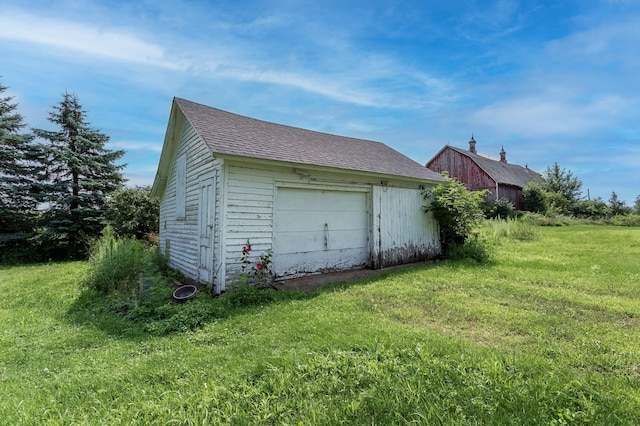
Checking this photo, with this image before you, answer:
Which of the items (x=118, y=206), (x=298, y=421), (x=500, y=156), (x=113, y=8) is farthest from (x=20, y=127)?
(x=500, y=156)

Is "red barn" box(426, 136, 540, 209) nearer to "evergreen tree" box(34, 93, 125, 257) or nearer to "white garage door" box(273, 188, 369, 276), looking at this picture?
"white garage door" box(273, 188, 369, 276)

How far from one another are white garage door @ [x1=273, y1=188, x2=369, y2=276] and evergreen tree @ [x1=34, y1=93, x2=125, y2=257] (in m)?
11.3

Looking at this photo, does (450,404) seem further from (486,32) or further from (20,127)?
(20,127)

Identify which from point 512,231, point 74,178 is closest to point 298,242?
point 512,231

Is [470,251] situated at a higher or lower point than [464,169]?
lower

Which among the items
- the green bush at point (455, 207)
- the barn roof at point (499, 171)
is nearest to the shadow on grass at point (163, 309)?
the green bush at point (455, 207)

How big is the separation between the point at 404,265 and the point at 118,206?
13374mm

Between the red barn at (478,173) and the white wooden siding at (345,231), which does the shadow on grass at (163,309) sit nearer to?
the white wooden siding at (345,231)

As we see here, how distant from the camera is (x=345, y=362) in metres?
2.91

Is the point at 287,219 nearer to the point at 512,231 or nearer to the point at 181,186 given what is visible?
the point at 181,186

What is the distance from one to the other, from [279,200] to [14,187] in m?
13.8

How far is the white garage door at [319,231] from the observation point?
677 cm

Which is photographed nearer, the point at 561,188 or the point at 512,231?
the point at 512,231

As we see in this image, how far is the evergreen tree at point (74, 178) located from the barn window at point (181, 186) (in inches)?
299
